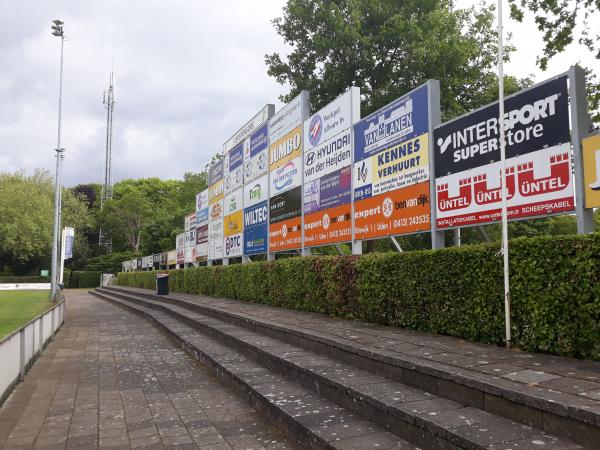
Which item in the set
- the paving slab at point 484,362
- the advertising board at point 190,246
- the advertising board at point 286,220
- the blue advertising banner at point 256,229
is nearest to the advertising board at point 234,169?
the blue advertising banner at point 256,229

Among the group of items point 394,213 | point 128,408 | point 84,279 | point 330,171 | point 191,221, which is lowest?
point 84,279

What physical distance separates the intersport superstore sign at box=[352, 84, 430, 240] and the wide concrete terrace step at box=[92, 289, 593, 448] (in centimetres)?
301

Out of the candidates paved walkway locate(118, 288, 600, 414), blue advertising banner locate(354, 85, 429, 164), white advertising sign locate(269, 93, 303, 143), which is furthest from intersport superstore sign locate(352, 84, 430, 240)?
white advertising sign locate(269, 93, 303, 143)

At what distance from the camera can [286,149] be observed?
12930 millimetres

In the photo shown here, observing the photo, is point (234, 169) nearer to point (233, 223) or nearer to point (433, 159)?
point (233, 223)

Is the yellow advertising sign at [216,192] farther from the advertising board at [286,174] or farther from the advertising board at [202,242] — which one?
the advertising board at [286,174]

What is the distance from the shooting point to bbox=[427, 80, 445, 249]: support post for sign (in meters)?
7.17

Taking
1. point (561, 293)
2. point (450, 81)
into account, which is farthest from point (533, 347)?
point (450, 81)

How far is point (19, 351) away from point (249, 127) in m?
11.5

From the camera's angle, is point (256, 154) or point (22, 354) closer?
point (22, 354)

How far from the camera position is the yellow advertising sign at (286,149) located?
1218cm

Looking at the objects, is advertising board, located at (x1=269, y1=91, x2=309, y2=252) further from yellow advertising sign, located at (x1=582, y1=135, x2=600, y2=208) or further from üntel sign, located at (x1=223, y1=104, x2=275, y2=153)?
yellow advertising sign, located at (x1=582, y1=135, x2=600, y2=208)

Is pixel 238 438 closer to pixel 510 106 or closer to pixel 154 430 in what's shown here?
pixel 154 430

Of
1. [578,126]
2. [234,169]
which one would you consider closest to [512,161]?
[578,126]
